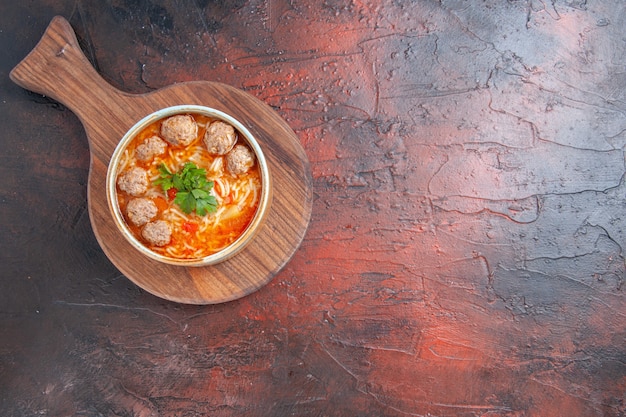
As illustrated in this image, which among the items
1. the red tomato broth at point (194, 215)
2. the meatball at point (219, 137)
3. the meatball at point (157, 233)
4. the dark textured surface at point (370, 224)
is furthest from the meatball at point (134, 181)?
the dark textured surface at point (370, 224)

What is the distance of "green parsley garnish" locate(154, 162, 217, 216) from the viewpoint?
226 centimetres

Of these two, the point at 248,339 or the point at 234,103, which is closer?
the point at 234,103

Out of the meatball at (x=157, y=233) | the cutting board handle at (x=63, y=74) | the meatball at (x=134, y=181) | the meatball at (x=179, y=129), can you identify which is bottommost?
the meatball at (x=157, y=233)

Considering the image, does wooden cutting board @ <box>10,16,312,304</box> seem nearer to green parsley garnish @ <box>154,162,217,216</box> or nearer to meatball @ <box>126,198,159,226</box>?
meatball @ <box>126,198,159,226</box>

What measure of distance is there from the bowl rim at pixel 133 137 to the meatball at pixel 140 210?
1.8 inches

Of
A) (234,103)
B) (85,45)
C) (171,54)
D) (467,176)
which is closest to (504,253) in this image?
(467,176)

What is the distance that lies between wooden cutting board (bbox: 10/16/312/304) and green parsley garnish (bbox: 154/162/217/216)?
0.33 metres

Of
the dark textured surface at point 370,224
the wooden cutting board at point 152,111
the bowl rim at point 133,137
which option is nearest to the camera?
the bowl rim at point 133,137

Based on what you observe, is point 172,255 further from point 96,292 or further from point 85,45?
point 85,45

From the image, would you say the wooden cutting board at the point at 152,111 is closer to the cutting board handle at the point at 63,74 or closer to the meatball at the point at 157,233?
the cutting board handle at the point at 63,74

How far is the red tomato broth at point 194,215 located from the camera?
2.35 meters

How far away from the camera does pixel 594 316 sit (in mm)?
2918

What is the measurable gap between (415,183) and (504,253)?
2.20ft

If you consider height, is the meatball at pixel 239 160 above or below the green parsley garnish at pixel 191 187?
above
